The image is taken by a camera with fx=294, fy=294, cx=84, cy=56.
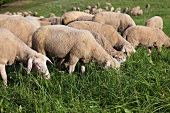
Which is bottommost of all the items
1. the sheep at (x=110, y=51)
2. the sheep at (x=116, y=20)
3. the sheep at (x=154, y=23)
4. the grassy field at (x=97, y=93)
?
the sheep at (x=154, y=23)

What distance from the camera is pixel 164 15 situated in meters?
24.0

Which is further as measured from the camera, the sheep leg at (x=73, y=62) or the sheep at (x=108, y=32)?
the sheep at (x=108, y=32)

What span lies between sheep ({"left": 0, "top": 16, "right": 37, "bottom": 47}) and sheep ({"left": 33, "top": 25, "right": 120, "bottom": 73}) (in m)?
2.08

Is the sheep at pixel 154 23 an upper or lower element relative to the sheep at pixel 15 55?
lower

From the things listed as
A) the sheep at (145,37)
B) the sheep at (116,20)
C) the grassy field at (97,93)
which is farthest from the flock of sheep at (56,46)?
the sheep at (116,20)

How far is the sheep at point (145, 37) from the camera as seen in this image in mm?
11688

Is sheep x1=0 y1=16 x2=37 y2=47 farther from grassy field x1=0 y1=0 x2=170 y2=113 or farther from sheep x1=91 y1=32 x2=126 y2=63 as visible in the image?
grassy field x1=0 y1=0 x2=170 y2=113

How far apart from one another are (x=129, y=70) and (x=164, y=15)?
18.3 metres

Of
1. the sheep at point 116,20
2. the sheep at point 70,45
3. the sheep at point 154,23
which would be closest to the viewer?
the sheep at point 70,45

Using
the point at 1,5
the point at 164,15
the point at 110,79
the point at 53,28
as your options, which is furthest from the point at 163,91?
the point at 1,5

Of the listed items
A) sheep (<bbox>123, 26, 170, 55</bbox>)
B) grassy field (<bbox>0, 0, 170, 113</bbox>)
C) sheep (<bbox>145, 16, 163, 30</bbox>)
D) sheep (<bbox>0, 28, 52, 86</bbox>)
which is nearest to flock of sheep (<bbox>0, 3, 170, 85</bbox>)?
sheep (<bbox>0, 28, 52, 86</bbox>)

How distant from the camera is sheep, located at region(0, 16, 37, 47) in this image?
35.2ft

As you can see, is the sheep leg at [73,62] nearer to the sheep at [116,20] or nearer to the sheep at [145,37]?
the sheep at [145,37]

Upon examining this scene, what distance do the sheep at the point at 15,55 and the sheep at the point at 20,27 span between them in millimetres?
2670
